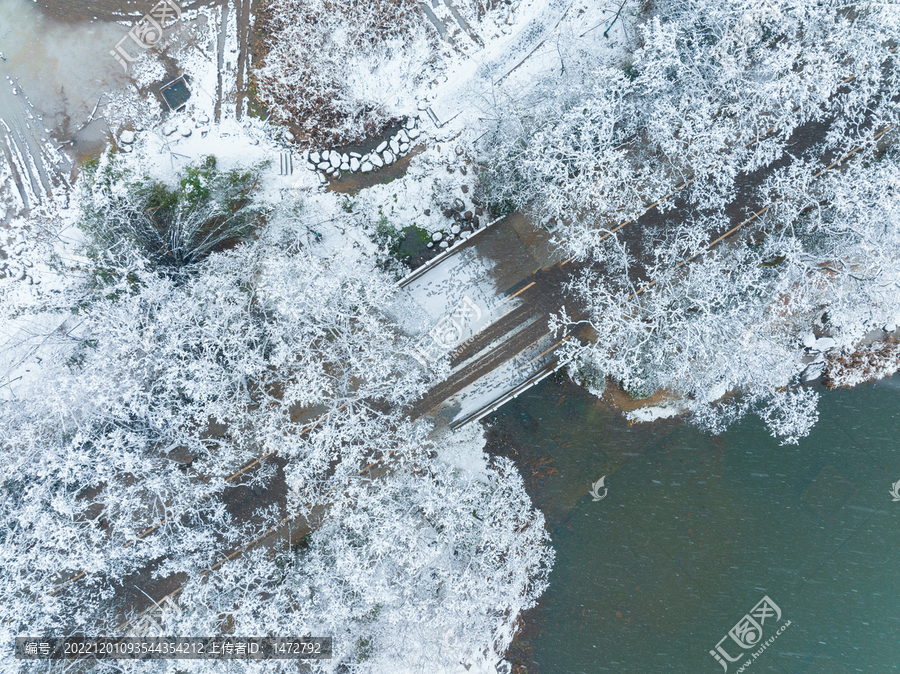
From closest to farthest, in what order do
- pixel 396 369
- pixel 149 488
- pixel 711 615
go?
1. pixel 149 488
2. pixel 396 369
3. pixel 711 615

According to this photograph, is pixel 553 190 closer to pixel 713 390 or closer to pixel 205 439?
pixel 713 390

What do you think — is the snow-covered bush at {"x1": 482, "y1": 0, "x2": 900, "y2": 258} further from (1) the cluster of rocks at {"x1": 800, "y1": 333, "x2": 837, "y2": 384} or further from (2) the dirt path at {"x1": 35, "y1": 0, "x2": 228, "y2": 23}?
(2) the dirt path at {"x1": 35, "y1": 0, "x2": 228, "y2": 23}

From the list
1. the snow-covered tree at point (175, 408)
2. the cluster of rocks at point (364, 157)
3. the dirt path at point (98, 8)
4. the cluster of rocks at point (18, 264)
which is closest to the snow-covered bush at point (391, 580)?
the snow-covered tree at point (175, 408)

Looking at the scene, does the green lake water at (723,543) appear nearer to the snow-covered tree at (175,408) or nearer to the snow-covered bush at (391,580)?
the snow-covered bush at (391,580)

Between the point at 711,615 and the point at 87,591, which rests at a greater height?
the point at 87,591

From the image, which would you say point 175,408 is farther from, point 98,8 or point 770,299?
point 770,299

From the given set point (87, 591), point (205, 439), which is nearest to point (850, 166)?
point (205, 439)
